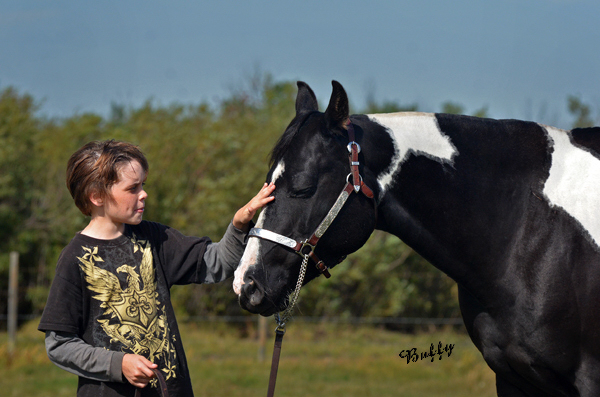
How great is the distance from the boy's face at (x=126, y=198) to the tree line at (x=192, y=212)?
7.75 meters

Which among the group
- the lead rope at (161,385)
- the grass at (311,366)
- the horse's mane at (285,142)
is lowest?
the grass at (311,366)

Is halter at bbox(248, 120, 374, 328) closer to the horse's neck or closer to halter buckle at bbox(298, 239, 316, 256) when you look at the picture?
halter buckle at bbox(298, 239, 316, 256)

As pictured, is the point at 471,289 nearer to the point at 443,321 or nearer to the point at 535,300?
the point at 535,300

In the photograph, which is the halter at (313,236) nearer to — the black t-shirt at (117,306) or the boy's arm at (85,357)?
the black t-shirt at (117,306)

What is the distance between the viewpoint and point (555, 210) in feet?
8.27

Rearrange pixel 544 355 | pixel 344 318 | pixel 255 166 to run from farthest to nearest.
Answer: pixel 255 166 < pixel 344 318 < pixel 544 355

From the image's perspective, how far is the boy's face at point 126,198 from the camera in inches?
92.2

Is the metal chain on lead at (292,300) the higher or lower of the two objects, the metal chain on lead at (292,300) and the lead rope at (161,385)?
the higher

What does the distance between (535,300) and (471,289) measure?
277mm

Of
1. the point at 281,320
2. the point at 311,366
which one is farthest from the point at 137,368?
the point at 311,366

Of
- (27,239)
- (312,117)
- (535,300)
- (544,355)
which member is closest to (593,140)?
(535,300)

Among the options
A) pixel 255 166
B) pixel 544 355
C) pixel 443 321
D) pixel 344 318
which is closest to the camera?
pixel 544 355

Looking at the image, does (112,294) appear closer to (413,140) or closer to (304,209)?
(304,209)

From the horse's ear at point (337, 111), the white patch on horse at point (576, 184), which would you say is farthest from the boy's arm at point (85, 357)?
the white patch on horse at point (576, 184)
